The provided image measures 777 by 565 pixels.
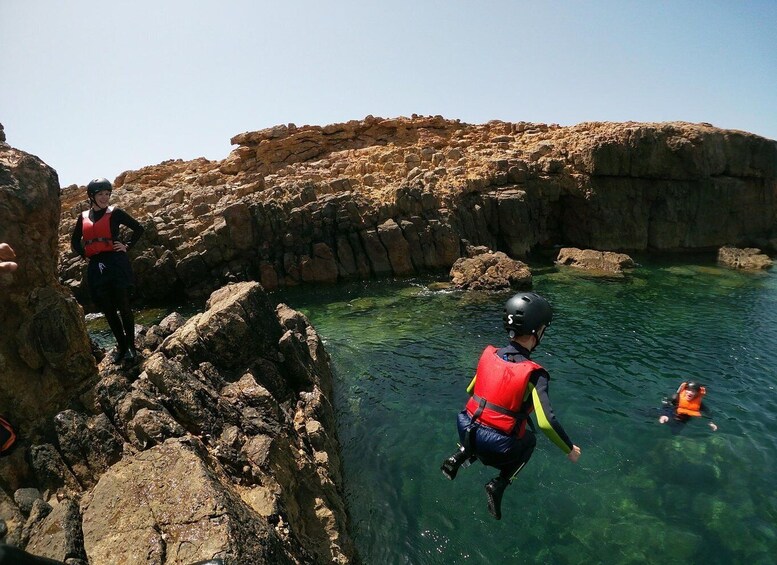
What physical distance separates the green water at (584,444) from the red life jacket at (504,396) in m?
2.71

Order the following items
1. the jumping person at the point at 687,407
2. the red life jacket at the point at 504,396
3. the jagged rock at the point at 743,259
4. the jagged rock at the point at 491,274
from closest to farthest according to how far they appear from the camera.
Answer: the red life jacket at the point at 504,396, the jumping person at the point at 687,407, the jagged rock at the point at 491,274, the jagged rock at the point at 743,259

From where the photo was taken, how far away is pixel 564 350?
15.1 meters

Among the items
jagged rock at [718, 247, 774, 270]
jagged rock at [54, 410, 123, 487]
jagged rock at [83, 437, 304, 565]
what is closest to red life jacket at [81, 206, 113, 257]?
jagged rock at [54, 410, 123, 487]

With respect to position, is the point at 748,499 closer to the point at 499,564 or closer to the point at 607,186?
the point at 499,564

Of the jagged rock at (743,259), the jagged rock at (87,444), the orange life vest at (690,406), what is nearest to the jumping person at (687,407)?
the orange life vest at (690,406)

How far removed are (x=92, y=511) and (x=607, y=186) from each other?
122ft

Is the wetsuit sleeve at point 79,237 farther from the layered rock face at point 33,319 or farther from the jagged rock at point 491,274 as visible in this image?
the jagged rock at point 491,274

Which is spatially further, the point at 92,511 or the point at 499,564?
the point at 499,564

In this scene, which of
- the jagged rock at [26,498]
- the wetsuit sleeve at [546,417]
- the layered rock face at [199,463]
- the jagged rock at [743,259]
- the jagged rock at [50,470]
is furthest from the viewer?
the jagged rock at [743,259]

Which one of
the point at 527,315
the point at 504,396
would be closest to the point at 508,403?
the point at 504,396

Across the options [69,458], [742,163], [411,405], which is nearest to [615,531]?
[411,405]

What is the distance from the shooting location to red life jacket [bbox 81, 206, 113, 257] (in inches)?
270

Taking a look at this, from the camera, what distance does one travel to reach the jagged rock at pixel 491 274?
907 inches

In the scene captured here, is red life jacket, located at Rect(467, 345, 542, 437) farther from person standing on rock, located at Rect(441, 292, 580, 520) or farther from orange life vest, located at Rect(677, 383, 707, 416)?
orange life vest, located at Rect(677, 383, 707, 416)
